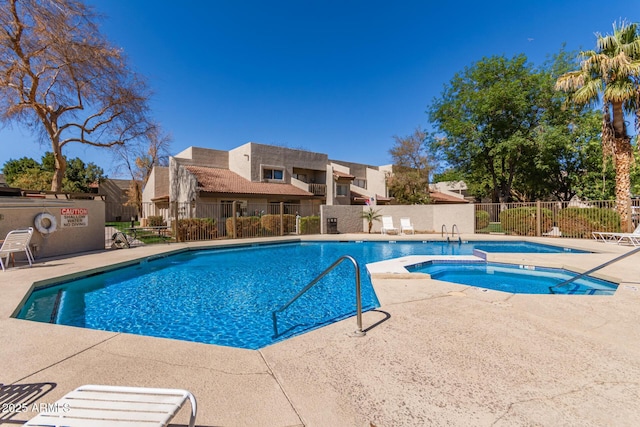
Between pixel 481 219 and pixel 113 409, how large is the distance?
21497mm

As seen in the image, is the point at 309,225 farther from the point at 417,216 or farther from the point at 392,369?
the point at 392,369

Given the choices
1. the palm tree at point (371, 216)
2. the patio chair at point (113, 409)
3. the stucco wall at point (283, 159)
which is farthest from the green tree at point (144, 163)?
the patio chair at point (113, 409)

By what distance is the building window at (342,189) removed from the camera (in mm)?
26281

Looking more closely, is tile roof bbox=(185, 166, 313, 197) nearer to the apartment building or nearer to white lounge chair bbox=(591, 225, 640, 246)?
the apartment building

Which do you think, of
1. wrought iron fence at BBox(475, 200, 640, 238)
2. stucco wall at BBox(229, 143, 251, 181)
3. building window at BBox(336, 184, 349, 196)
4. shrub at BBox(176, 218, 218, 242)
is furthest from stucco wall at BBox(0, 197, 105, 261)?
wrought iron fence at BBox(475, 200, 640, 238)

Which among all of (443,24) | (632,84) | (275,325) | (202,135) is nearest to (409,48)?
(443,24)

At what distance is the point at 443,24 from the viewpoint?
16547 mm

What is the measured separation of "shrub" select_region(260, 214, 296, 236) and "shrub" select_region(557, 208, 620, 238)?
15.0 metres

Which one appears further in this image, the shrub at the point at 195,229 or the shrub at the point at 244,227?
the shrub at the point at 244,227

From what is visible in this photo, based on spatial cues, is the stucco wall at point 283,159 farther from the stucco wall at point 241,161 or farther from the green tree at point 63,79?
the green tree at point 63,79

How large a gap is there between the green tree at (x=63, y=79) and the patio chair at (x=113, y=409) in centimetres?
1700

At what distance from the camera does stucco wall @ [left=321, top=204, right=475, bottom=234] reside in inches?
747

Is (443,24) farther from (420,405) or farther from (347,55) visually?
(420,405)

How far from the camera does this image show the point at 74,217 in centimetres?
1072
